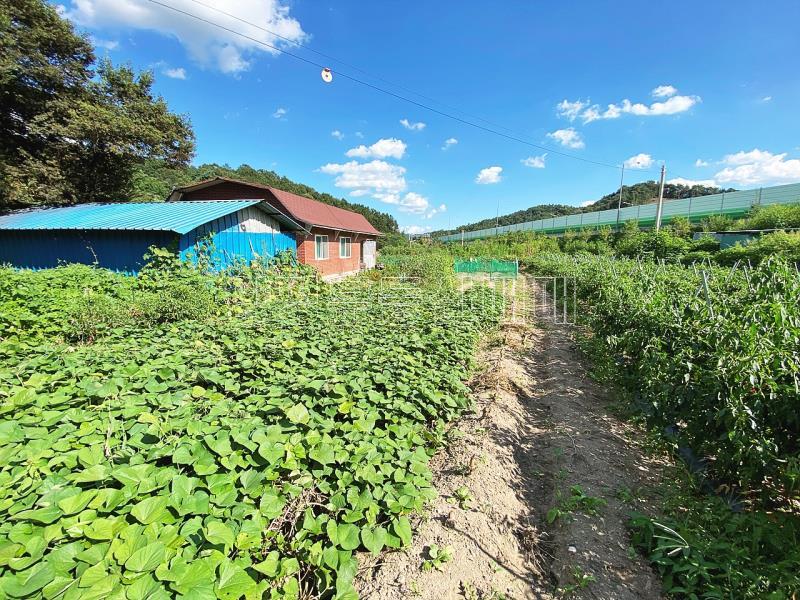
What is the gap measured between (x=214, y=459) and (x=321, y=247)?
45.2 feet

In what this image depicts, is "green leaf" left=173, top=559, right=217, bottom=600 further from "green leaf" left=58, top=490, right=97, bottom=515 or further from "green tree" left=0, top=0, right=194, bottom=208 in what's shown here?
"green tree" left=0, top=0, right=194, bottom=208

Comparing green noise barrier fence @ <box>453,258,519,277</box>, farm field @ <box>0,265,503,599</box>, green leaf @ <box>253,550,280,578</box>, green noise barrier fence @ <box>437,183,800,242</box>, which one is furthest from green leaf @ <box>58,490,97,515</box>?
green noise barrier fence @ <box>437,183,800,242</box>

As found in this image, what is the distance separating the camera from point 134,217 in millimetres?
9164

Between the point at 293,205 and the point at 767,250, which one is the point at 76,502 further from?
the point at 767,250

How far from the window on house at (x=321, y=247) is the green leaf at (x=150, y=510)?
44.1 feet

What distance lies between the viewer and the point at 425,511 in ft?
7.70

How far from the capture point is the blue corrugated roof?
8125 mm

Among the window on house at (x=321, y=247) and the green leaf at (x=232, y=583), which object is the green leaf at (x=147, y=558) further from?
the window on house at (x=321, y=247)

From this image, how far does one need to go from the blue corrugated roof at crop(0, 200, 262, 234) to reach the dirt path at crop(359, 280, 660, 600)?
7.95 metres

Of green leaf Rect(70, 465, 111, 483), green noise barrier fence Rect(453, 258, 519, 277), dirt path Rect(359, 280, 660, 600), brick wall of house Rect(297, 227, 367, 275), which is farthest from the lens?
green noise barrier fence Rect(453, 258, 519, 277)

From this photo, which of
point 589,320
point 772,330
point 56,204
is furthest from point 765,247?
point 56,204

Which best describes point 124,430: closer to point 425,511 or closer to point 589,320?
point 425,511

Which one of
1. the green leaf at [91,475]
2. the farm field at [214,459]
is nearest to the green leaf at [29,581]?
the farm field at [214,459]

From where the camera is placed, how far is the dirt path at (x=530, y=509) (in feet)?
6.30
